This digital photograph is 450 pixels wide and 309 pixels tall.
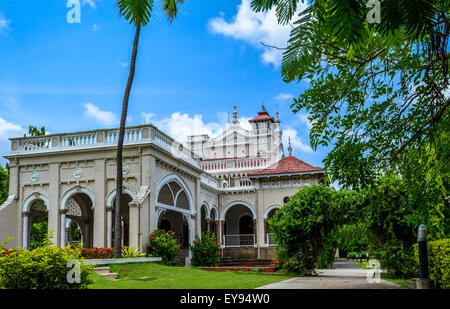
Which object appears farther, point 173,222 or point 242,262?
point 173,222

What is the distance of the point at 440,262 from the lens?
9.37m

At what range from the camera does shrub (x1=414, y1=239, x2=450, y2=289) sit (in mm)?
9000

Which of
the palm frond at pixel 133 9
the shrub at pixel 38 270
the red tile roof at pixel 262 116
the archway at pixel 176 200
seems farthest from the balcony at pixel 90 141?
the red tile roof at pixel 262 116

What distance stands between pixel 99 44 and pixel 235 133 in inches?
1622

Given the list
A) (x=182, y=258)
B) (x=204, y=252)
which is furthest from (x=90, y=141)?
(x=204, y=252)

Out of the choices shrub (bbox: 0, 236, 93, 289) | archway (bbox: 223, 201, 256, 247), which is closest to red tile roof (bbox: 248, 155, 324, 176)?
archway (bbox: 223, 201, 256, 247)

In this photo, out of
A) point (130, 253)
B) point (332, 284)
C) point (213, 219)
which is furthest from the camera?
point (213, 219)

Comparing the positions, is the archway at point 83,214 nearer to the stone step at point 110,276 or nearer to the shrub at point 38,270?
the stone step at point 110,276

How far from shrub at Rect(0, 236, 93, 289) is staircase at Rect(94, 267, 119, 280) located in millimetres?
7509

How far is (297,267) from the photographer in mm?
15750

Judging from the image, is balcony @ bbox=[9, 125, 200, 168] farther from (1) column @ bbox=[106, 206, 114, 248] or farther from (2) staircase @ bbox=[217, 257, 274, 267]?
(2) staircase @ bbox=[217, 257, 274, 267]

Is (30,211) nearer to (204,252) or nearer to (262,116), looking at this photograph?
(204,252)

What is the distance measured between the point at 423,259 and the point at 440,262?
0.36 meters
